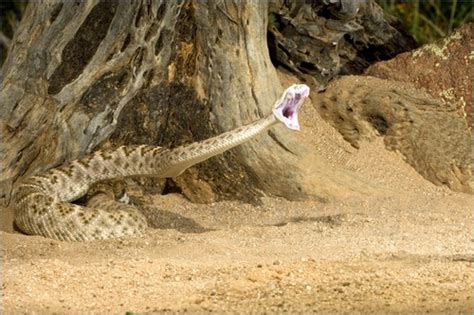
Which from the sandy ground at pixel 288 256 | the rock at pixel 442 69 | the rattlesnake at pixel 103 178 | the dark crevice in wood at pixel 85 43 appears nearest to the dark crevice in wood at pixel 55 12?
the dark crevice in wood at pixel 85 43

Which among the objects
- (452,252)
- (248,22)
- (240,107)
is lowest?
(452,252)

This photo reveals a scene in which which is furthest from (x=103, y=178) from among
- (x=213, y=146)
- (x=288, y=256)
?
(x=288, y=256)

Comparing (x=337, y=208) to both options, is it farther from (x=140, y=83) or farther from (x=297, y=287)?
(x=297, y=287)

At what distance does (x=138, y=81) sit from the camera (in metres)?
7.97

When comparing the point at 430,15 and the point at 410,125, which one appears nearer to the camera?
the point at 410,125

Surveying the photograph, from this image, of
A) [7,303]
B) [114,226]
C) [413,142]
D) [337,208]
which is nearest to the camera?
[7,303]

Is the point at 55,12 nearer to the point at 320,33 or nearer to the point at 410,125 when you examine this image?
the point at 320,33

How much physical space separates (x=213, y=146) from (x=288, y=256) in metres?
1.13

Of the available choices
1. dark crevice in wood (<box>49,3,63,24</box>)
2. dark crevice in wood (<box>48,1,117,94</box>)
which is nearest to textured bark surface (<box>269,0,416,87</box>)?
dark crevice in wood (<box>48,1,117,94</box>)

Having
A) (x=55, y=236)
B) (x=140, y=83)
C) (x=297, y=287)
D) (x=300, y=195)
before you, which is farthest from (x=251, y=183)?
(x=297, y=287)

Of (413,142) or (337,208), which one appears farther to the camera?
(413,142)

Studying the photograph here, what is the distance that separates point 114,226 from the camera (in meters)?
7.19

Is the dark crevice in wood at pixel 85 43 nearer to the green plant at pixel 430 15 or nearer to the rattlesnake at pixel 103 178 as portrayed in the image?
the rattlesnake at pixel 103 178

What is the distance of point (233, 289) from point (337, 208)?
2.42 metres
